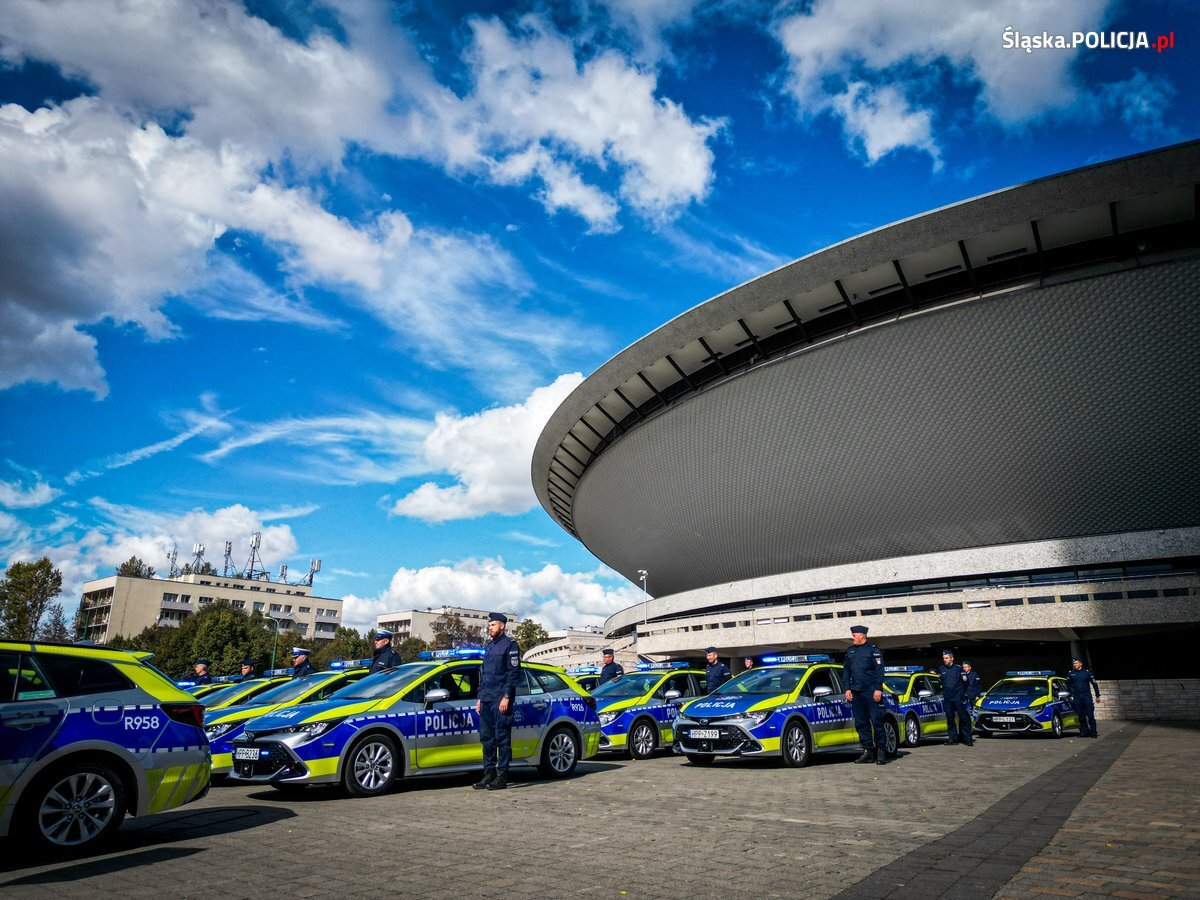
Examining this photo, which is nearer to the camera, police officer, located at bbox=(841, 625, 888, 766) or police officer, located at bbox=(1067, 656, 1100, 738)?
police officer, located at bbox=(841, 625, 888, 766)

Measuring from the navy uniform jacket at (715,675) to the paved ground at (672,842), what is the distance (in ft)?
17.2

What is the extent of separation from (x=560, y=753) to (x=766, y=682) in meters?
3.53

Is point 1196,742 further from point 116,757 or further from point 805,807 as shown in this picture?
point 116,757

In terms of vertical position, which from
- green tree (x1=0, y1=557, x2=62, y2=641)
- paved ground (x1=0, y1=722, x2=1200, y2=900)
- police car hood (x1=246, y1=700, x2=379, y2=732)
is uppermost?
green tree (x1=0, y1=557, x2=62, y2=641)

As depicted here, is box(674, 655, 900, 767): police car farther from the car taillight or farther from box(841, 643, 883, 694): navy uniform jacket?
the car taillight

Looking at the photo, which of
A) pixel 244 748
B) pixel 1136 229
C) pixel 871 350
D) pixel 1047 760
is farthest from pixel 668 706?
pixel 1136 229

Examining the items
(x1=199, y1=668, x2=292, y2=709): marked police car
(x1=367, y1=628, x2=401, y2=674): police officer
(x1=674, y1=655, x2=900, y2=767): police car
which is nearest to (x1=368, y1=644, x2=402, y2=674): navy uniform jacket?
(x1=367, y1=628, x2=401, y2=674): police officer

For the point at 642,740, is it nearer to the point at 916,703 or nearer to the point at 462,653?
the point at 462,653

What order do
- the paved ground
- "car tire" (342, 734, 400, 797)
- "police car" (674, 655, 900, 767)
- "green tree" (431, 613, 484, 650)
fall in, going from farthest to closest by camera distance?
"green tree" (431, 613, 484, 650) < "police car" (674, 655, 900, 767) < "car tire" (342, 734, 400, 797) < the paved ground

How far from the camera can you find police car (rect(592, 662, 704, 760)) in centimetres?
1245

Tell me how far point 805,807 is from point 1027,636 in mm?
26123

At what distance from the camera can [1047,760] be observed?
11648 mm

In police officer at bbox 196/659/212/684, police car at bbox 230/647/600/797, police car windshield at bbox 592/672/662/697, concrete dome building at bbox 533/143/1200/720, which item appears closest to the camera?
police car at bbox 230/647/600/797

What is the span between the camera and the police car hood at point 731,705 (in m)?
10.6
